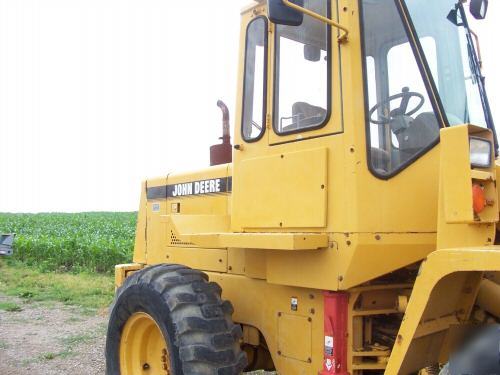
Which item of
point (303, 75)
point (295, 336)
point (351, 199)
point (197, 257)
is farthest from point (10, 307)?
point (351, 199)

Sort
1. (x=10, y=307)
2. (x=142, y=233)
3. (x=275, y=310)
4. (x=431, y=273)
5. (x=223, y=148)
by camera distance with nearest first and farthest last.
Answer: (x=431, y=273) < (x=275, y=310) < (x=223, y=148) < (x=142, y=233) < (x=10, y=307)

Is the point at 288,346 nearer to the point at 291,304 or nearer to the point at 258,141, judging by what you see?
the point at 291,304

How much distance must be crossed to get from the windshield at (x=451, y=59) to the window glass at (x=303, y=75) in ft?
1.86

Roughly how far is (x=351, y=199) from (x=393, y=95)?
69 cm

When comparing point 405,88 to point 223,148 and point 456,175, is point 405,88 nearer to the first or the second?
point 456,175

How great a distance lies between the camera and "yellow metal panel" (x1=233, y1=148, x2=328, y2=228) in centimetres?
339

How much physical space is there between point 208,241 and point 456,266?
1805mm

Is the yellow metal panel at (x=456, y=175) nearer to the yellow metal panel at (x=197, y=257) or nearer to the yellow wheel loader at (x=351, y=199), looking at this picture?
the yellow wheel loader at (x=351, y=199)

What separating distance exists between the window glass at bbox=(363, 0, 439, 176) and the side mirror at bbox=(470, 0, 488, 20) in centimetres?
57

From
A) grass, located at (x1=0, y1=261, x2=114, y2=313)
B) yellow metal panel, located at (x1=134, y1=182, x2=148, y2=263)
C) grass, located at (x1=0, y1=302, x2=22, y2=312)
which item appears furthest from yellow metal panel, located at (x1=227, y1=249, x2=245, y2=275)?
grass, located at (x1=0, y1=302, x2=22, y2=312)

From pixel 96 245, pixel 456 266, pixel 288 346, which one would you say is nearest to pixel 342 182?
pixel 456 266

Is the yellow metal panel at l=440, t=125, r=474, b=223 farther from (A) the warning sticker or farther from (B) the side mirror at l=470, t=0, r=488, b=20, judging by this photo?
(B) the side mirror at l=470, t=0, r=488, b=20

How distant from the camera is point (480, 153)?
282cm

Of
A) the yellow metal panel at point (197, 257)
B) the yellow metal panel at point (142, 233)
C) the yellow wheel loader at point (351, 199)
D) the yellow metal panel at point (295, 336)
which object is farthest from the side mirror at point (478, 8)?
the yellow metal panel at point (142, 233)
